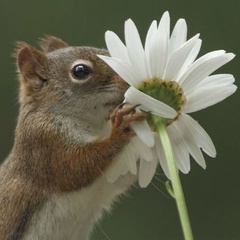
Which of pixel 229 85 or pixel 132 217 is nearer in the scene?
pixel 229 85

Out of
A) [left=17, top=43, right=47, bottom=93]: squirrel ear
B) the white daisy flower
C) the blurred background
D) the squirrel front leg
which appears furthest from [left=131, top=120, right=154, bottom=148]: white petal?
the blurred background

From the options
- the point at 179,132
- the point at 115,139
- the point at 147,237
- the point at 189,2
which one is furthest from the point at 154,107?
the point at 189,2

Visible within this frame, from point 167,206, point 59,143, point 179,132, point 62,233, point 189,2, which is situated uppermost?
point 179,132

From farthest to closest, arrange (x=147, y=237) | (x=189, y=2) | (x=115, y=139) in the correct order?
(x=189, y=2) → (x=147, y=237) → (x=115, y=139)

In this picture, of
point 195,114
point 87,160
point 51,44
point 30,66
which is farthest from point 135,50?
point 195,114

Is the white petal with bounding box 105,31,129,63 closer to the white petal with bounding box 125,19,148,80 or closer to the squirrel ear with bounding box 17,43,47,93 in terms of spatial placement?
the white petal with bounding box 125,19,148,80

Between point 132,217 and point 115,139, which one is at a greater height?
point 115,139

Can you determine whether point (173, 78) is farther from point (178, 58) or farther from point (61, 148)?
point (61, 148)

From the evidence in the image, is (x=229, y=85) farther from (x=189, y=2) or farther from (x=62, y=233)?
(x=189, y=2)
